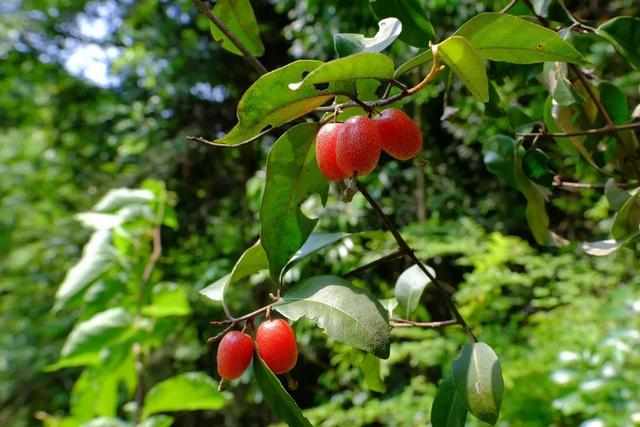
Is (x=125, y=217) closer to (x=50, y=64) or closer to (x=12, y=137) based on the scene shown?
(x=50, y=64)

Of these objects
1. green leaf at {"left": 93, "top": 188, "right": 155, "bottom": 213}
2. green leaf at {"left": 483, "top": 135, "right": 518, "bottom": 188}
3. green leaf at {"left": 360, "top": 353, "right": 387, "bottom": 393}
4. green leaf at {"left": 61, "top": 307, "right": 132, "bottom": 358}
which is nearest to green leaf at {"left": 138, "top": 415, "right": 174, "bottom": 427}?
green leaf at {"left": 61, "top": 307, "right": 132, "bottom": 358}

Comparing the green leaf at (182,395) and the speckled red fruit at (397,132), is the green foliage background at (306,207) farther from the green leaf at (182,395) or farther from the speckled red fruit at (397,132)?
the speckled red fruit at (397,132)

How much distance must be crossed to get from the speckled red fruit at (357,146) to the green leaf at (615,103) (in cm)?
36

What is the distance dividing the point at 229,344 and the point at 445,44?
19cm

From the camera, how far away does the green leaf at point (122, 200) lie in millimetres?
1076

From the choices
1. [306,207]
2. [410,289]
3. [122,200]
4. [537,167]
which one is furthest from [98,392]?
[537,167]

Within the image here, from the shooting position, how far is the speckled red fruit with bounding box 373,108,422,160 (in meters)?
0.25

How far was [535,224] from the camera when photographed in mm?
492

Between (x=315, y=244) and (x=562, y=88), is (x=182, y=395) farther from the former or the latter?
(x=562, y=88)

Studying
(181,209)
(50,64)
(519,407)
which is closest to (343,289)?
(519,407)

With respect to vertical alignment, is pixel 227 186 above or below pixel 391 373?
above

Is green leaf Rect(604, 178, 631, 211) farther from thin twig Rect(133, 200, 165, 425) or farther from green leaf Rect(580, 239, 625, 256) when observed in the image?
thin twig Rect(133, 200, 165, 425)

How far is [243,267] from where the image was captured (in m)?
0.37

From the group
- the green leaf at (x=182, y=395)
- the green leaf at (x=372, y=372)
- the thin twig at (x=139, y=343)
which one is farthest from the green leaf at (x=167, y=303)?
the green leaf at (x=372, y=372)
